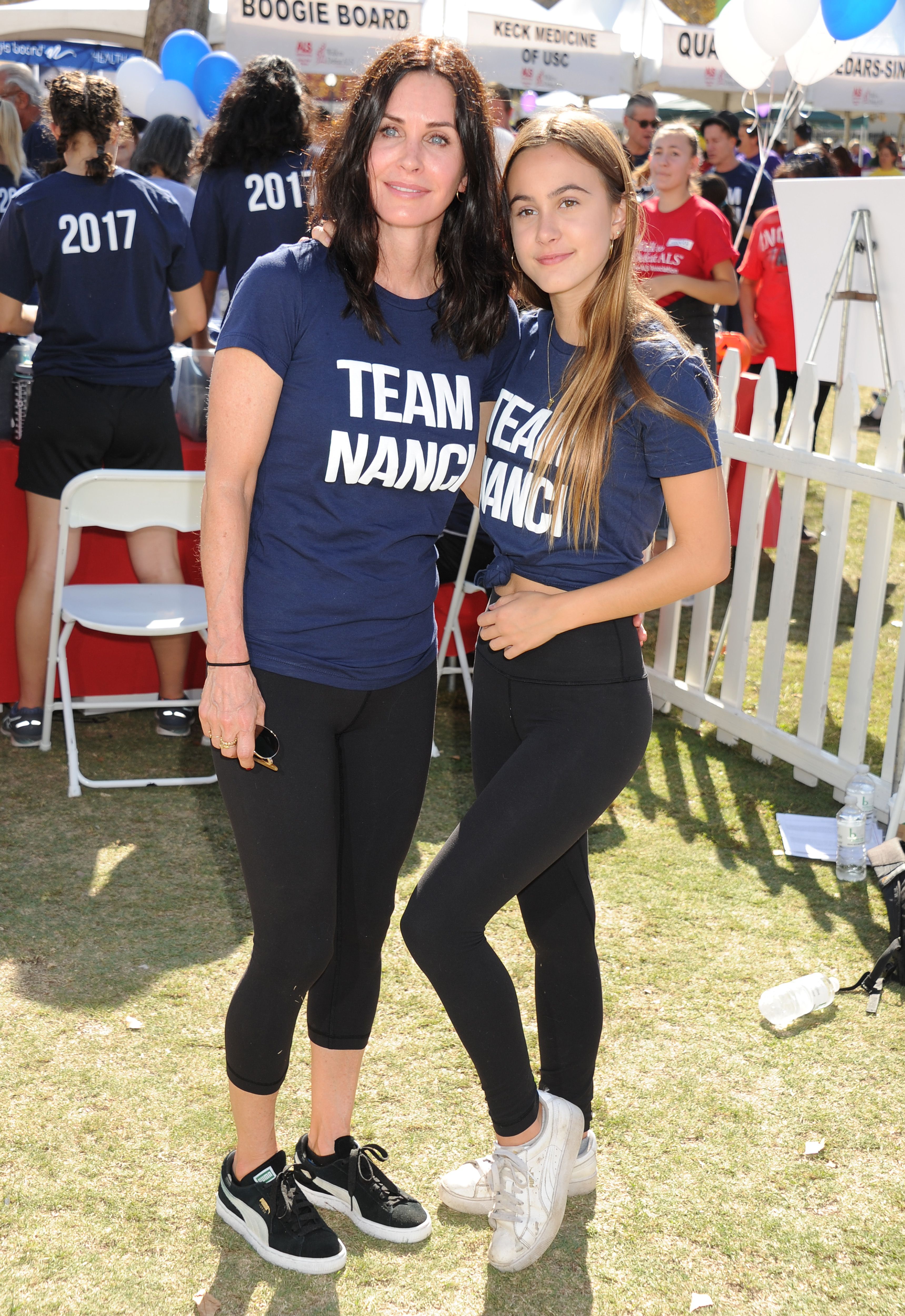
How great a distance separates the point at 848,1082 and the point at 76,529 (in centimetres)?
296

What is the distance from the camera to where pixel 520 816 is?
6.32 ft

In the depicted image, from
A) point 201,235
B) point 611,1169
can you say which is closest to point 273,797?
point 611,1169

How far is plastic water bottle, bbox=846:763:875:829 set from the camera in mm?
3820

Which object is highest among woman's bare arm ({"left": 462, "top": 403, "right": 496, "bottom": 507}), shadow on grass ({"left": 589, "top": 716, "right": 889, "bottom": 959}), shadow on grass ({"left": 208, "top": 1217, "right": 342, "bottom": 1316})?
woman's bare arm ({"left": 462, "top": 403, "right": 496, "bottom": 507})

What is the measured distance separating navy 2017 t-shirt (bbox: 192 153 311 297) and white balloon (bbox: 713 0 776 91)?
468cm

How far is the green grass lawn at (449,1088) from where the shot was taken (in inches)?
84.6

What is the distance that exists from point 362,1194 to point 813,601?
113 inches

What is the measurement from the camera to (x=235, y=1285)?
6.90ft

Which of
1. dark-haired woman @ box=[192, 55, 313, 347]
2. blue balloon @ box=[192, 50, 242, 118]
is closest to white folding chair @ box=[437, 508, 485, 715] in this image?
dark-haired woman @ box=[192, 55, 313, 347]

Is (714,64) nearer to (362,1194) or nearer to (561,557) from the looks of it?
(561,557)

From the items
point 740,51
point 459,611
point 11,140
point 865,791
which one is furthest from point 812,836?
point 740,51

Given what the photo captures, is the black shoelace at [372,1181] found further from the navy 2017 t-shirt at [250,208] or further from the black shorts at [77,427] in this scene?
the navy 2017 t-shirt at [250,208]

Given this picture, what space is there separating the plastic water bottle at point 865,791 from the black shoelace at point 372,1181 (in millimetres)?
2047

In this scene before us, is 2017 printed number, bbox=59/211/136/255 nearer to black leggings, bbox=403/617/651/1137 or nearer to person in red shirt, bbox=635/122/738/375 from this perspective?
black leggings, bbox=403/617/651/1137
